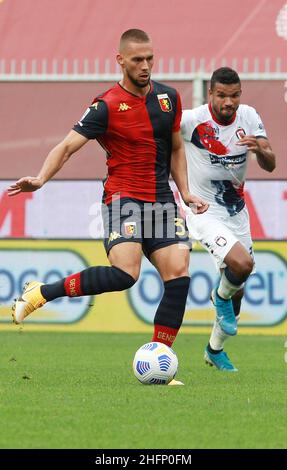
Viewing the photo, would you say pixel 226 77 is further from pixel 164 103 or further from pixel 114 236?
pixel 114 236

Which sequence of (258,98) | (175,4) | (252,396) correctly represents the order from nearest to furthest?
(252,396) → (258,98) → (175,4)

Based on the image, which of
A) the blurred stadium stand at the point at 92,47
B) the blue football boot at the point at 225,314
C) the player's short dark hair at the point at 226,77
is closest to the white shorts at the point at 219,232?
the blue football boot at the point at 225,314

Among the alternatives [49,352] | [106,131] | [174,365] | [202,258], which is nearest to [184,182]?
[106,131]

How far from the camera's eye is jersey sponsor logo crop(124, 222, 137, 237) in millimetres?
8133

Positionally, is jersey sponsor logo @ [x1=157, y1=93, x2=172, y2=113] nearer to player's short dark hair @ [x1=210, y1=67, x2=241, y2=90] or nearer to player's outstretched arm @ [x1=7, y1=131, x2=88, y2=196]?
player's outstretched arm @ [x1=7, y1=131, x2=88, y2=196]

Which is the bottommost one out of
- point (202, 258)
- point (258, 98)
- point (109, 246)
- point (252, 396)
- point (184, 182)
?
point (252, 396)

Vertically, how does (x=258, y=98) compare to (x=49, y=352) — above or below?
above

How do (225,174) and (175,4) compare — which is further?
(175,4)

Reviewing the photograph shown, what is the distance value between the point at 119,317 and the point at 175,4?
853 centimetres

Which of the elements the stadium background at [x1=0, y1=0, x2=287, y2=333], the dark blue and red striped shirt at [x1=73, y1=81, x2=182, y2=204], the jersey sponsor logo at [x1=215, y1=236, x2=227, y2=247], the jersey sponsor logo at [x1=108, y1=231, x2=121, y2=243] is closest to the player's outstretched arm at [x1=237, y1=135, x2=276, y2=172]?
the dark blue and red striped shirt at [x1=73, y1=81, x2=182, y2=204]

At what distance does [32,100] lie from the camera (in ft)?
51.0

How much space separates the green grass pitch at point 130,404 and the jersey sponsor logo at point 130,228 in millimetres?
1005

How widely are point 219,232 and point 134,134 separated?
148cm
